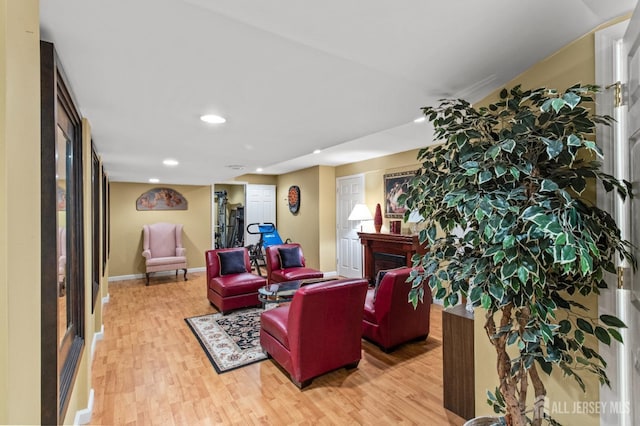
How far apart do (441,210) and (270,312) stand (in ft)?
6.95

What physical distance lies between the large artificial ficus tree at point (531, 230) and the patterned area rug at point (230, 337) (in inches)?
90.2

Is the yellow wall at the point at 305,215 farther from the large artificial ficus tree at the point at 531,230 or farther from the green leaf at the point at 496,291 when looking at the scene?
the green leaf at the point at 496,291

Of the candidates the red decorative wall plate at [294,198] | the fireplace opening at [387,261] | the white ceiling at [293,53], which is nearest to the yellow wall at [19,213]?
the white ceiling at [293,53]

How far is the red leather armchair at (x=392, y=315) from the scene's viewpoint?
2979mm

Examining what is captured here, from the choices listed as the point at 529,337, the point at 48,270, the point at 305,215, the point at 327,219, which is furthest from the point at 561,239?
the point at 305,215

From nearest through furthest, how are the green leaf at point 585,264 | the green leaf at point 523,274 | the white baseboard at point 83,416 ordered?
1. the green leaf at point 585,264
2. the green leaf at point 523,274
3. the white baseboard at point 83,416

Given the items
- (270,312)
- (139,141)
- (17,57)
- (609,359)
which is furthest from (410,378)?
(139,141)

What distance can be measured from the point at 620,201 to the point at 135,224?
744 cm

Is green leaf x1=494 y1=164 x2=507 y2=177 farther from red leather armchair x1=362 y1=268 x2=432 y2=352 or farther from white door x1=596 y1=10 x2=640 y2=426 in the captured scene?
red leather armchair x1=362 y1=268 x2=432 y2=352

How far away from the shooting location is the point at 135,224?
6551 mm

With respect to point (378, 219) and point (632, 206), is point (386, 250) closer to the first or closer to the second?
point (378, 219)

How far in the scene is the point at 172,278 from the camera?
6465mm

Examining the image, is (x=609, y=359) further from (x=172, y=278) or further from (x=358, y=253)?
(x=172, y=278)

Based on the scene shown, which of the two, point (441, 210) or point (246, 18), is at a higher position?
point (246, 18)
